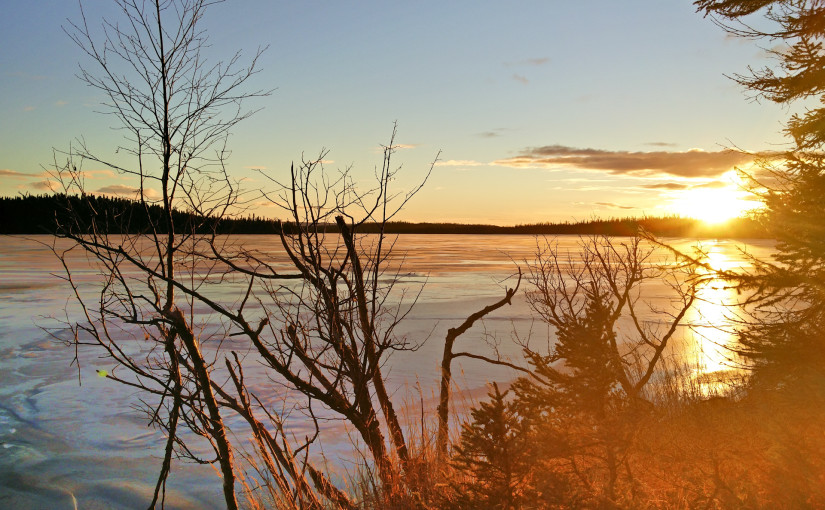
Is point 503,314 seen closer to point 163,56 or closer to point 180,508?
point 180,508

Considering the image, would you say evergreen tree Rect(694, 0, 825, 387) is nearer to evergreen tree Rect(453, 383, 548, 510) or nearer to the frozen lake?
the frozen lake

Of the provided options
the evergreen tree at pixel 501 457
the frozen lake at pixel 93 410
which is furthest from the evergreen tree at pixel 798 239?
the evergreen tree at pixel 501 457

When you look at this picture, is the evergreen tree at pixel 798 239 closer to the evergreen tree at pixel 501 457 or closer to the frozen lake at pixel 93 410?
the frozen lake at pixel 93 410

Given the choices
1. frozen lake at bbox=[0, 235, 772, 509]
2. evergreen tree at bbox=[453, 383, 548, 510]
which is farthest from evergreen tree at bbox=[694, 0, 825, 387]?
evergreen tree at bbox=[453, 383, 548, 510]

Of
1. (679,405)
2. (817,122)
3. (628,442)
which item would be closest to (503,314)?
(679,405)

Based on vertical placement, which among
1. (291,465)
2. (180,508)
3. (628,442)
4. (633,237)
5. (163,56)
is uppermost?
(163,56)

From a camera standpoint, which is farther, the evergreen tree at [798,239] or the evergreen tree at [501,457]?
the evergreen tree at [798,239]

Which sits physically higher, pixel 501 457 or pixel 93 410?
pixel 501 457

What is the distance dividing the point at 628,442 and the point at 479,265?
39629 mm

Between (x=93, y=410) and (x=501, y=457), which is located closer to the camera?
(x=501, y=457)

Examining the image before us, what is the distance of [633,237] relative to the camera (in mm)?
10500

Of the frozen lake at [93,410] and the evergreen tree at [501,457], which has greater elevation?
the evergreen tree at [501,457]

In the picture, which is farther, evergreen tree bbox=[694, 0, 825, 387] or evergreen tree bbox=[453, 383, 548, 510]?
evergreen tree bbox=[694, 0, 825, 387]

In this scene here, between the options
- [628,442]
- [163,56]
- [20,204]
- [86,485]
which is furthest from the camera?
[20,204]
